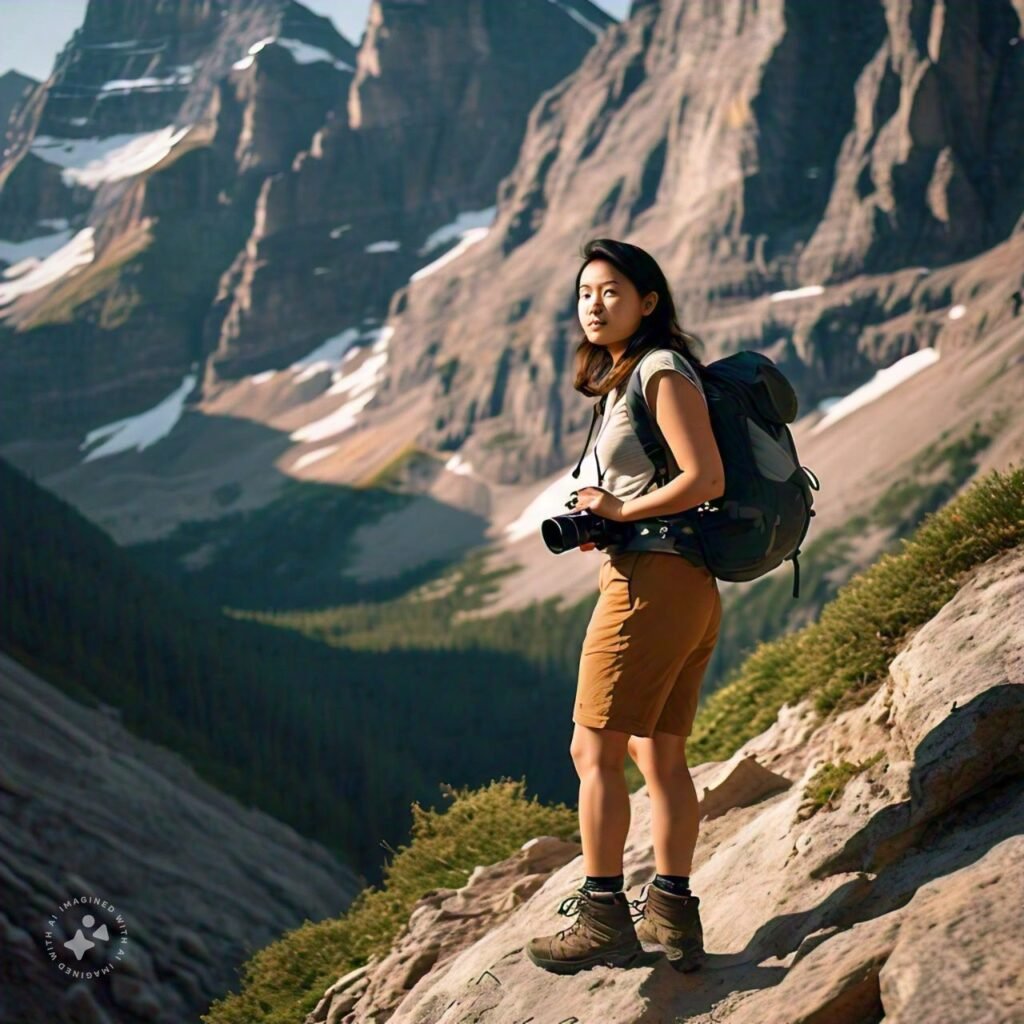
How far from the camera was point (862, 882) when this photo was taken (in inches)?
298

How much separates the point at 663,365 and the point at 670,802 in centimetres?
271

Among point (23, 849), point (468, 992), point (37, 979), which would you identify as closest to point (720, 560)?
point (468, 992)

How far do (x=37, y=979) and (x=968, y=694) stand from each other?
2185cm

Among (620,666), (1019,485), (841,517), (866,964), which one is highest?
(620,666)

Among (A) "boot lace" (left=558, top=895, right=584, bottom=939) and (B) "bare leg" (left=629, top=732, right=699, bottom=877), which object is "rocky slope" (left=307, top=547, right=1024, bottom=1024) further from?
(B) "bare leg" (left=629, top=732, right=699, bottom=877)

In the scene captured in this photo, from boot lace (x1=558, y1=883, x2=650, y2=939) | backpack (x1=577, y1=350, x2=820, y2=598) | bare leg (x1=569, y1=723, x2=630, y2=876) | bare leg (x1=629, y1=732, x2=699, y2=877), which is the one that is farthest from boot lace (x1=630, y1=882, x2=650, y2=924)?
backpack (x1=577, y1=350, x2=820, y2=598)

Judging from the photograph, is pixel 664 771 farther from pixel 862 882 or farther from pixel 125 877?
pixel 125 877

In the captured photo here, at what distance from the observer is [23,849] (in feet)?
103

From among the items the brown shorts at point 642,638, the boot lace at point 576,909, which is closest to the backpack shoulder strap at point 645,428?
the brown shorts at point 642,638

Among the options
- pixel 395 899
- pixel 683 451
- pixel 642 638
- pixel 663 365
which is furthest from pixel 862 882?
pixel 395 899

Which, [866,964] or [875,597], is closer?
[866,964]

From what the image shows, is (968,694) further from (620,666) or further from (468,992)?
(468,992)

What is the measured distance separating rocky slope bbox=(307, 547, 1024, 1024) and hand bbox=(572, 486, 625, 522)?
2455 mm

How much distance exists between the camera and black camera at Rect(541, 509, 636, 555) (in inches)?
293
